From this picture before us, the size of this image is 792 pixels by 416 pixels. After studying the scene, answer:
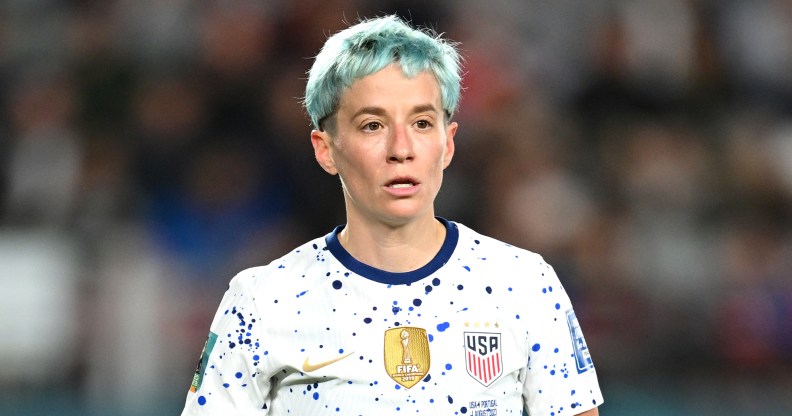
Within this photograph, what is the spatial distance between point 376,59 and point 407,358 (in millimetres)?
775

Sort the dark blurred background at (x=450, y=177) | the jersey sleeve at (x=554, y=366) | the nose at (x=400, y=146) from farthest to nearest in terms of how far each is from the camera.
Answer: the dark blurred background at (x=450, y=177) < the jersey sleeve at (x=554, y=366) < the nose at (x=400, y=146)

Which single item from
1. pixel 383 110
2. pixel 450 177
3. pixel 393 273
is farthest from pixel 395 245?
pixel 450 177

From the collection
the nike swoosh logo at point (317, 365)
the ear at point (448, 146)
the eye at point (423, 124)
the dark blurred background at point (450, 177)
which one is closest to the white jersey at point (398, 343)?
the nike swoosh logo at point (317, 365)

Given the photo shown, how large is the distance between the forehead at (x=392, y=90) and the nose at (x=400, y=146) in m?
0.07

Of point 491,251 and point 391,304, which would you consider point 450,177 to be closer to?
point 491,251

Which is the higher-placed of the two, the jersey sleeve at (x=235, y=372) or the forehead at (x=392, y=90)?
the forehead at (x=392, y=90)

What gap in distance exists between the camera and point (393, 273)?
11.3ft

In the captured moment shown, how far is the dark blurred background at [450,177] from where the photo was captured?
7.72 m

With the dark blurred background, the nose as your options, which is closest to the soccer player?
the nose

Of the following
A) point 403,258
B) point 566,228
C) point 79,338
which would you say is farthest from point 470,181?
point 403,258

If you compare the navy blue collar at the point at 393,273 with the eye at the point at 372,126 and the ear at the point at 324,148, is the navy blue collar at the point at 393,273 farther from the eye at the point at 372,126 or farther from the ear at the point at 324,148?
the eye at the point at 372,126

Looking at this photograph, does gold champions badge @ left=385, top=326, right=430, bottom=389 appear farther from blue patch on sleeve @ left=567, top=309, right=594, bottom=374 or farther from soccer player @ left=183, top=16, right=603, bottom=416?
blue patch on sleeve @ left=567, top=309, right=594, bottom=374

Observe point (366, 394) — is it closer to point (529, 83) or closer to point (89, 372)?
point (89, 372)

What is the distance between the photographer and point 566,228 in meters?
8.16
